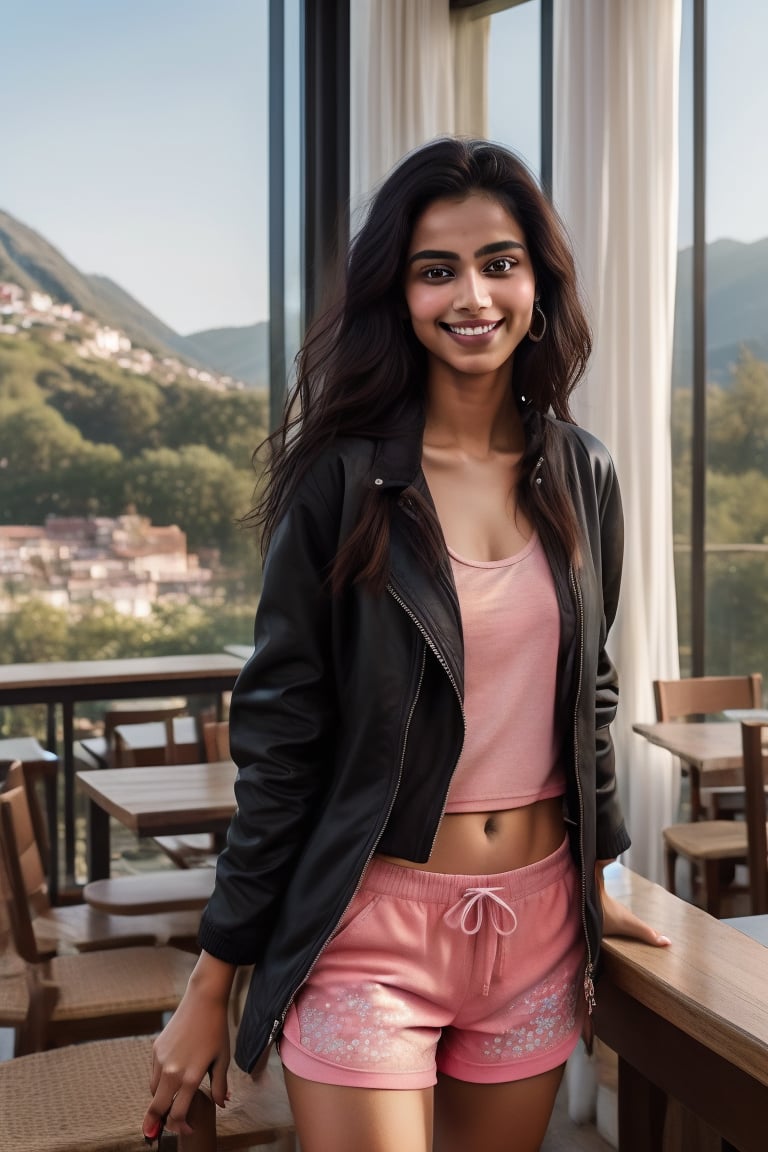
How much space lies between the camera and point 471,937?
4.19ft

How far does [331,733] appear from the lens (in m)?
1.31

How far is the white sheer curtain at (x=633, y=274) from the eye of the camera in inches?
174

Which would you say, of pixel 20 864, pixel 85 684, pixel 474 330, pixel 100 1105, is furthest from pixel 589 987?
pixel 85 684

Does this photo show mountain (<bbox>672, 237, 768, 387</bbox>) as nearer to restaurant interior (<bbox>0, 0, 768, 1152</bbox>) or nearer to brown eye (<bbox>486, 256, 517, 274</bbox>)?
restaurant interior (<bbox>0, 0, 768, 1152</bbox>)

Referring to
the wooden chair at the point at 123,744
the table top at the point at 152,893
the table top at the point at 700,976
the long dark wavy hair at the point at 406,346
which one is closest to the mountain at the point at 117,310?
the wooden chair at the point at 123,744

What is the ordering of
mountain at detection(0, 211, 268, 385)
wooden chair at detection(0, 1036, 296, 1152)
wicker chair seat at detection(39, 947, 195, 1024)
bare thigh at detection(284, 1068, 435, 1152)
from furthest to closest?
mountain at detection(0, 211, 268, 385)
wicker chair seat at detection(39, 947, 195, 1024)
wooden chair at detection(0, 1036, 296, 1152)
bare thigh at detection(284, 1068, 435, 1152)

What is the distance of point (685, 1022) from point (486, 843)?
0.82ft

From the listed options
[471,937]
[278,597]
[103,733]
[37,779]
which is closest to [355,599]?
[278,597]

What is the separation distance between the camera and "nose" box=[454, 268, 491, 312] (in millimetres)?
1332

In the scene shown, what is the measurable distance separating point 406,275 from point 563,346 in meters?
0.21

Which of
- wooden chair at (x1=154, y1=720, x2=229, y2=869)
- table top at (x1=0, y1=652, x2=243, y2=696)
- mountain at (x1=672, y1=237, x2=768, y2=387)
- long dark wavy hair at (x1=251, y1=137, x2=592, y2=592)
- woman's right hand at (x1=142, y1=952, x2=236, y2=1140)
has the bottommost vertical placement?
wooden chair at (x1=154, y1=720, x2=229, y2=869)

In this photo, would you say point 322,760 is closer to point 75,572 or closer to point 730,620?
point 730,620

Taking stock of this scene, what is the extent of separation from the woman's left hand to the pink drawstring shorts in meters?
0.06

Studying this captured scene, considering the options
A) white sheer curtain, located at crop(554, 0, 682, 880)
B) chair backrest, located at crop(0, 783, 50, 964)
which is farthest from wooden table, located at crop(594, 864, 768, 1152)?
white sheer curtain, located at crop(554, 0, 682, 880)
